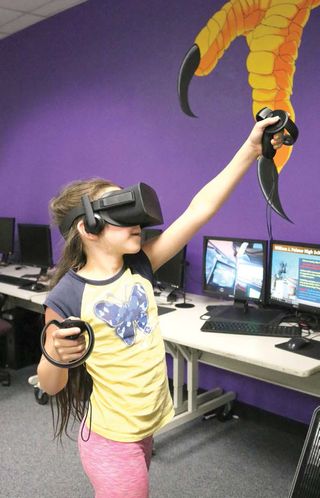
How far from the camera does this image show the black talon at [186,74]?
10.2 ft

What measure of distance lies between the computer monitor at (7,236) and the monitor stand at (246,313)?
2411mm

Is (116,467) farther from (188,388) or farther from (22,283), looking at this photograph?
(22,283)

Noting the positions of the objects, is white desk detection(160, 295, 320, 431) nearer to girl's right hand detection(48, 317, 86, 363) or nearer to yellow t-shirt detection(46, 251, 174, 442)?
yellow t-shirt detection(46, 251, 174, 442)

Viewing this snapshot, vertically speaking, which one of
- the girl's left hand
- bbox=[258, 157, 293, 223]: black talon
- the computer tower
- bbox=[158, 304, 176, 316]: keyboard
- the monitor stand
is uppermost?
the girl's left hand

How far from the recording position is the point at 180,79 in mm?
3207

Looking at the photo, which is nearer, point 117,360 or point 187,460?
point 117,360

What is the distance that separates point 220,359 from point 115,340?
1805mm

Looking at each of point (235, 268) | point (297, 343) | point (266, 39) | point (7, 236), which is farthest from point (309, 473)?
point (7, 236)

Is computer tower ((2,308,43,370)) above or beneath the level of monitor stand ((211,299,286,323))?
beneath

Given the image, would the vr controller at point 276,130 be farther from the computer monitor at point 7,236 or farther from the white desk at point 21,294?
the computer monitor at point 7,236

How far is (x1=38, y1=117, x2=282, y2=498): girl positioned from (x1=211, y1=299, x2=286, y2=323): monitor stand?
1319 mm

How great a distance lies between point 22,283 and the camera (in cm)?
381

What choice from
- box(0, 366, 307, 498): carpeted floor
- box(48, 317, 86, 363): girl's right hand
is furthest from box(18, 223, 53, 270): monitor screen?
box(48, 317, 86, 363): girl's right hand

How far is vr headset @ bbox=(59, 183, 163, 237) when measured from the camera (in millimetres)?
1202
